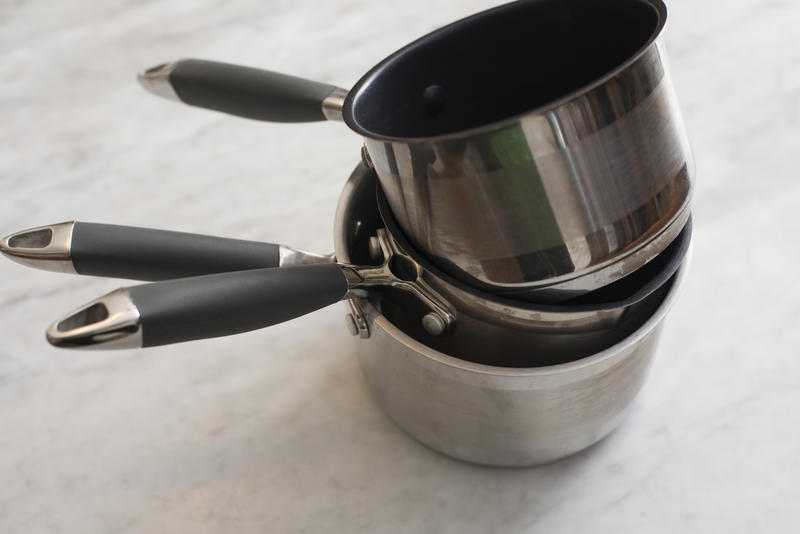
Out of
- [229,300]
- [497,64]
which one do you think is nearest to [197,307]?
[229,300]

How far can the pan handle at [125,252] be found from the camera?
1.27 ft

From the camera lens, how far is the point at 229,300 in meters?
0.35

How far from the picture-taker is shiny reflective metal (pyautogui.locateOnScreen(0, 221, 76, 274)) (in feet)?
1.26

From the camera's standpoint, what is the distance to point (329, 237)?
0.59 m

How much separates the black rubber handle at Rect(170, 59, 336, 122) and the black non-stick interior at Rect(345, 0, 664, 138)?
5cm

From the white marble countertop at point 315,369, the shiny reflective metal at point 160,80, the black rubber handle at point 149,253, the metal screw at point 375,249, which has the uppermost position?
the shiny reflective metal at point 160,80

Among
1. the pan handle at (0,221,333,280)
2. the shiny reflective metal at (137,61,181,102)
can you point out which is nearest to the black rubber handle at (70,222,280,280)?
the pan handle at (0,221,333,280)

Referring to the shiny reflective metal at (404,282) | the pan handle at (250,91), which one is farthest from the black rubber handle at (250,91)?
the shiny reflective metal at (404,282)

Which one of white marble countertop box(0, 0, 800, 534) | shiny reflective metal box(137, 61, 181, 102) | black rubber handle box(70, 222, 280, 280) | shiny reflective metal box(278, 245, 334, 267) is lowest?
white marble countertop box(0, 0, 800, 534)

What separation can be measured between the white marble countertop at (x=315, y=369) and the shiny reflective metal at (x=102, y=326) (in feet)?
0.52

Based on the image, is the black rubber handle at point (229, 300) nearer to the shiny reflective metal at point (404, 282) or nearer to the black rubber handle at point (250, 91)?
the shiny reflective metal at point (404, 282)

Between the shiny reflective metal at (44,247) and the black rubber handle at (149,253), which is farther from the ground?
the shiny reflective metal at (44,247)

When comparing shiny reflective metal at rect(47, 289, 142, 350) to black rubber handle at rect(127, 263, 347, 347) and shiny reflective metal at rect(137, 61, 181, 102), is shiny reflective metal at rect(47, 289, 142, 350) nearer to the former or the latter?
black rubber handle at rect(127, 263, 347, 347)

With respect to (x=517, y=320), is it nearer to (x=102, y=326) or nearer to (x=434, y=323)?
(x=434, y=323)
